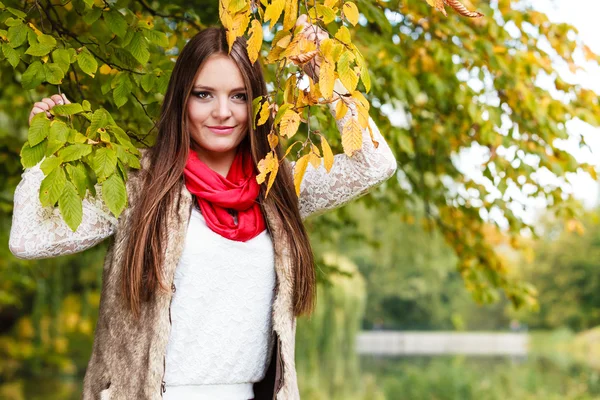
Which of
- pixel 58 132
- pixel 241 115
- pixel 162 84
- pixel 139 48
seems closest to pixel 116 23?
pixel 139 48

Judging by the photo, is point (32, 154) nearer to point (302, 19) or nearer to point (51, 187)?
point (51, 187)

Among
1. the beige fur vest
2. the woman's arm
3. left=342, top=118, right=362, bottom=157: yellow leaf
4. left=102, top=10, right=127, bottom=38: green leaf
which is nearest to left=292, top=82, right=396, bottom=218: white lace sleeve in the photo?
the beige fur vest

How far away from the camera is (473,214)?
15.8 ft

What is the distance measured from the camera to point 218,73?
2.15 m

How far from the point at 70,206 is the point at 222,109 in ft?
1.65

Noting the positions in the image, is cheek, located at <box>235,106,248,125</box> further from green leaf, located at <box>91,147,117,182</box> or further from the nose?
green leaf, located at <box>91,147,117,182</box>

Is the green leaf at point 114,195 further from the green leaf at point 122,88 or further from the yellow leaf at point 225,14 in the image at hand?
the green leaf at point 122,88

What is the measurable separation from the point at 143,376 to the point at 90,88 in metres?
1.38

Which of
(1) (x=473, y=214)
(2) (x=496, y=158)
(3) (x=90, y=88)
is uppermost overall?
(3) (x=90, y=88)

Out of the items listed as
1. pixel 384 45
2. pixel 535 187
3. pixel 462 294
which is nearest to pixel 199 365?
pixel 384 45

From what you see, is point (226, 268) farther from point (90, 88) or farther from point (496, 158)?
point (496, 158)

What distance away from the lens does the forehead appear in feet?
7.04

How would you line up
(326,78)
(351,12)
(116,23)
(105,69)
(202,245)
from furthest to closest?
(105,69), (116,23), (202,245), (351,12), (326,78)

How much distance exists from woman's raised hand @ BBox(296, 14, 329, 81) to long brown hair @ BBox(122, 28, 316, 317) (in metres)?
0.20
